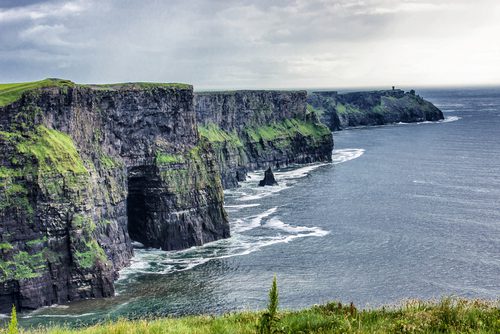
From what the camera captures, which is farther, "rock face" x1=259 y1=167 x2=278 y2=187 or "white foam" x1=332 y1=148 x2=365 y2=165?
"white foam" x1=332 y1=148 x2=365 y2=165

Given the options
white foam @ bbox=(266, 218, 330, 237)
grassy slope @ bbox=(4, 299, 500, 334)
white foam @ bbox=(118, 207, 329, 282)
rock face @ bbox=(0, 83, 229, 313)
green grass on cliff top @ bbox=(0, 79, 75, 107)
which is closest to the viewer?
grassy slope @ bbox=(4, 299, 500, 334)

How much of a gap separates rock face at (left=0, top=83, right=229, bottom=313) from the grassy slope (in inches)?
1751

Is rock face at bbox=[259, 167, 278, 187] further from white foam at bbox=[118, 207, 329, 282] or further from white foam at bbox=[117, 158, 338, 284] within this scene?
white foam at bbox=[118, 207, 329, 282]

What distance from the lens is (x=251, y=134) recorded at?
179 meters

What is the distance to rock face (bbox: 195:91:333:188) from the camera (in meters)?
157

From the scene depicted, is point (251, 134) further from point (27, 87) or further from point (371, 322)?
point (371, 322)

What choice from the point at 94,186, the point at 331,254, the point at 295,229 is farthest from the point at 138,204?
the point at 331,254

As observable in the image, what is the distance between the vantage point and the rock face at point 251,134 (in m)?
157

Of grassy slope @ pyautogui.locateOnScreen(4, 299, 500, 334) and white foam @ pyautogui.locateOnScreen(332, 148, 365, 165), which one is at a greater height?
grassy slope @ pyautogui.locateOnScreen(4, 299, 500, 334)

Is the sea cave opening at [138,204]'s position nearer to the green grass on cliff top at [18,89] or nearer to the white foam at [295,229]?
the green grass on cliff top at [18,89]

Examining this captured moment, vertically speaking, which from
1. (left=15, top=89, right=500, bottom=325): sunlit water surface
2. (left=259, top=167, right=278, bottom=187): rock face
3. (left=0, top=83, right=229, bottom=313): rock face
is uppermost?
(left=0, top=83, right=229, bottom=313): rock face

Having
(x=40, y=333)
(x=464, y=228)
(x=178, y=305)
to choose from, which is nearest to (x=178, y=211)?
(x=178, y=305)

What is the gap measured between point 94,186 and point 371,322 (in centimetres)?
5853

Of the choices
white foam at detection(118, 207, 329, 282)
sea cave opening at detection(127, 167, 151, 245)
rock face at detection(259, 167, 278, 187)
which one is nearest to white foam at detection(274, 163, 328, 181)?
rock face at detection(259, 167, 278, 187)
